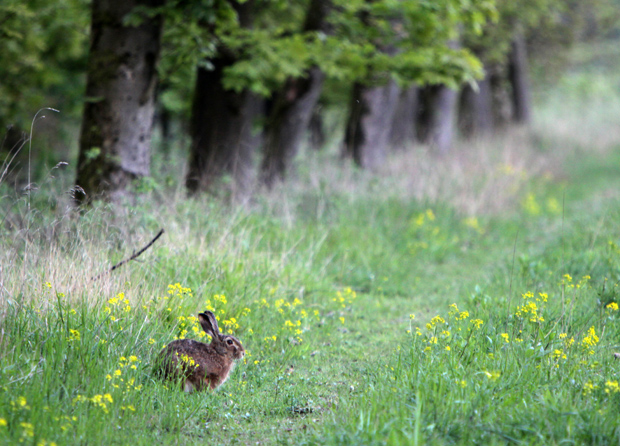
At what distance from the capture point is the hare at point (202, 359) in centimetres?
424

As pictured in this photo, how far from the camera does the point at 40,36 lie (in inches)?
481

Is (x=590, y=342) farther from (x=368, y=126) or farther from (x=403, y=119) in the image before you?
(x=403, y=119)

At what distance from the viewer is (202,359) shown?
14.3 feet

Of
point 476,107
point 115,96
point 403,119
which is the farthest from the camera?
point 476,107

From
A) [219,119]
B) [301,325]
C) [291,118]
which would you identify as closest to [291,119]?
[291,118]

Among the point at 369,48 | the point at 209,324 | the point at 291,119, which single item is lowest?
the point at 209,324

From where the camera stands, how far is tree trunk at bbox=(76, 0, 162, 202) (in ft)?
23.1

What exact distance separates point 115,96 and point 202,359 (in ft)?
13.1

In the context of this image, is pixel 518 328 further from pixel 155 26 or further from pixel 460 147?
pixel 460 147

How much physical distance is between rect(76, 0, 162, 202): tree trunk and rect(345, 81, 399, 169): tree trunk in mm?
6295

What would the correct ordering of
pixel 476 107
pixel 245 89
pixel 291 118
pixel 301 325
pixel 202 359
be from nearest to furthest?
pixel 202 359
pixel 301 325
pixel 245 89
pixel 291 118
pixel 476 107

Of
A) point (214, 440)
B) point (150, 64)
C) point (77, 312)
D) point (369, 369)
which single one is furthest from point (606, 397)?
point (150, 64)

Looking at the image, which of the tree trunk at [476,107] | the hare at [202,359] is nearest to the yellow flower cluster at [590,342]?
the hare at [202,359]

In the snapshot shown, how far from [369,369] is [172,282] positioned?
2.08 meters
